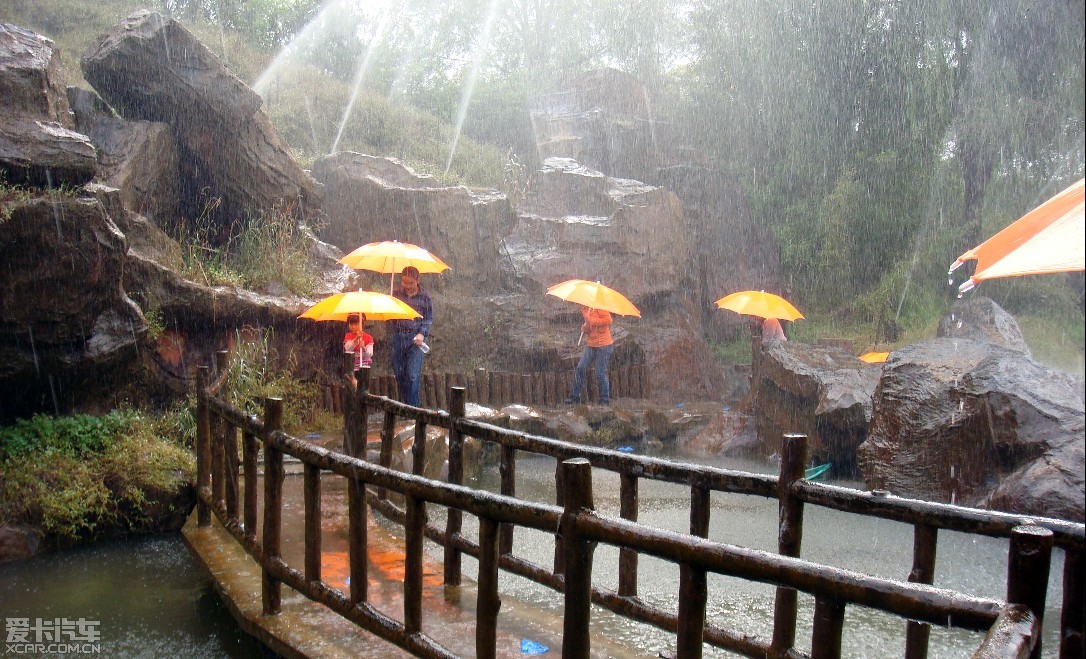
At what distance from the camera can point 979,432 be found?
720cm

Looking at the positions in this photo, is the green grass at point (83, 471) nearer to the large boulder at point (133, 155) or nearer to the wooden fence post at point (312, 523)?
the wooden fence post at point (312, 523)

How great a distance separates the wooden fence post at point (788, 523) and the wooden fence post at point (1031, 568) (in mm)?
1479

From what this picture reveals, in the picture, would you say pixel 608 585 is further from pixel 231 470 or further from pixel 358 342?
pixel 358 342

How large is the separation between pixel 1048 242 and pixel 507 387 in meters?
8.30

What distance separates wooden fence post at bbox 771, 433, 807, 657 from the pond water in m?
0.57

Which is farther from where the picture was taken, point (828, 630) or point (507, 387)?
point (507, 387)

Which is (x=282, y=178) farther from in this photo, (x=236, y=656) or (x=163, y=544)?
(x=236, y=656)

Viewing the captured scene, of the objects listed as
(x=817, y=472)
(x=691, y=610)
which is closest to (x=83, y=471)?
(x=691, y=610)

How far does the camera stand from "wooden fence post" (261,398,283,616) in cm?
387

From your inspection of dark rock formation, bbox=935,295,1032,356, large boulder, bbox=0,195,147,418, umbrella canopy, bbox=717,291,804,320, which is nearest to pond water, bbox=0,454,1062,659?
large boulder, bbox=0,195,147,418

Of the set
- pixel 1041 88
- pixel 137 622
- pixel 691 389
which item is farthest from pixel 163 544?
pixel 1041 88

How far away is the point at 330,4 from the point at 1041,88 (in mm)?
16628

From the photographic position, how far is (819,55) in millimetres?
16359

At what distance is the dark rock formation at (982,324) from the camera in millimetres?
9922
